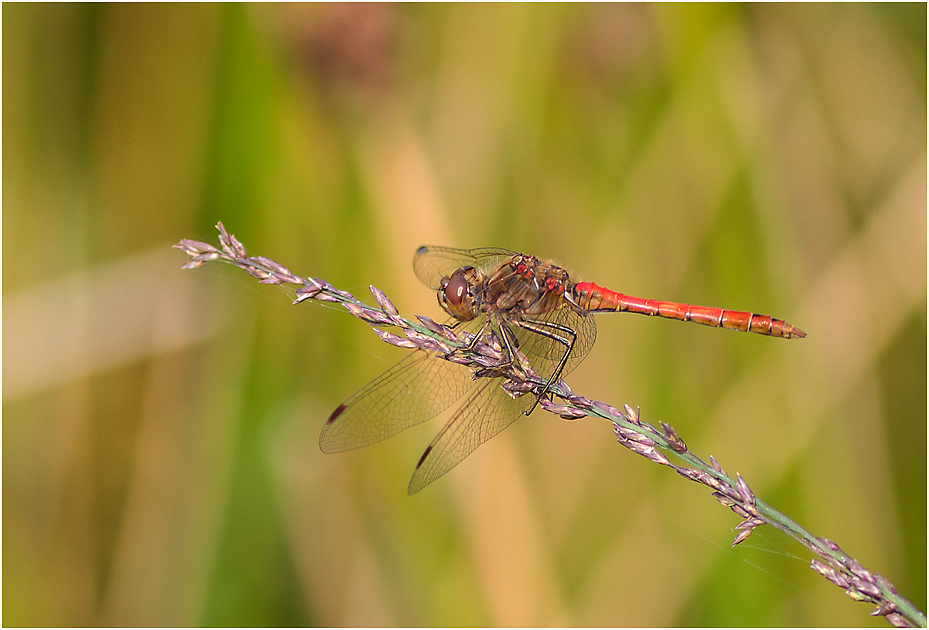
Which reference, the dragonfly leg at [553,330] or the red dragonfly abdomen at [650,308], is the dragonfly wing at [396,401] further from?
the red dragonfly abdomen at [650,308]

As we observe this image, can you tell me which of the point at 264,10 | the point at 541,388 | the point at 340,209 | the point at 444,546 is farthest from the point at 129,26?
the point at 444,546

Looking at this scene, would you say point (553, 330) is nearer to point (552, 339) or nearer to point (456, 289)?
point (552, 339)

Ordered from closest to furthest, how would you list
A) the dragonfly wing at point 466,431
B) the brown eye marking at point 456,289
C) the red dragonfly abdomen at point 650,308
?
the dragonfly wing at point 466,431 → the brown eye marking at point 456,289 → the red dragonfly abdomen at point 650,308

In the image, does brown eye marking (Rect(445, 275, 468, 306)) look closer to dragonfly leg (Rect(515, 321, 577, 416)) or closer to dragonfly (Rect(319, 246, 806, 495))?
dragonfly (Rect(319, 246, 806, 495))

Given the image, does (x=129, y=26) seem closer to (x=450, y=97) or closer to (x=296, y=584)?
(x=450, y=97)

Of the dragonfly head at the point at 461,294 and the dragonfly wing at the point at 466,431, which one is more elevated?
the dragonfly head at the point at 461,294

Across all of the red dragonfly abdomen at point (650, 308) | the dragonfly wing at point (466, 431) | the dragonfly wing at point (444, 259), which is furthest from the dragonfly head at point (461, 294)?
the red dragonfly abdomen at point (650, 308)
